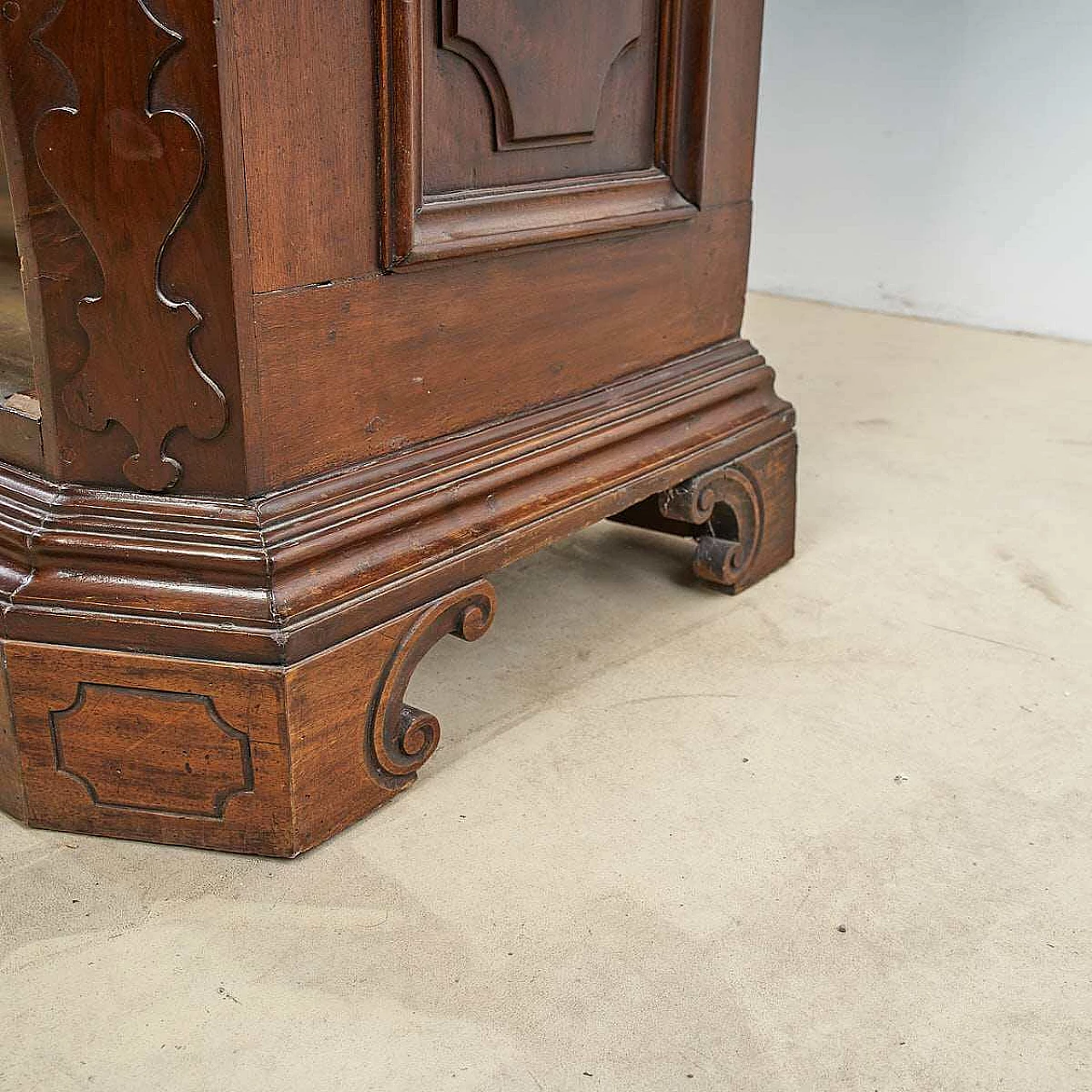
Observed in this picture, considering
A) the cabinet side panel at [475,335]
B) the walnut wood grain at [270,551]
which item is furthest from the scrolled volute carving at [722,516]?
the walnut wood grain at [270,551]

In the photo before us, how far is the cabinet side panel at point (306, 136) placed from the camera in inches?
37.8

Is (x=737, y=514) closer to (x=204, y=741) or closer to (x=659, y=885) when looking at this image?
(x=659, y=885)

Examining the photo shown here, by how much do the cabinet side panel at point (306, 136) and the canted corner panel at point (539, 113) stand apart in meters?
0.02

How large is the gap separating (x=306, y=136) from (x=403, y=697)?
470mm

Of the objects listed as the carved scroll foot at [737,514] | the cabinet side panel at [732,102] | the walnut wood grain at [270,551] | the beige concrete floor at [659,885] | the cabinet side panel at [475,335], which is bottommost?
the beige concrete floor at [659,885]

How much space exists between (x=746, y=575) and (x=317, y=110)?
31.8 inches

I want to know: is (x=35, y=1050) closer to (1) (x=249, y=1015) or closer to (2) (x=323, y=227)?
(1) (x=249, y=1015)

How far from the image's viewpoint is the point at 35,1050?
0.91 metres

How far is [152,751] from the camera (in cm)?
109

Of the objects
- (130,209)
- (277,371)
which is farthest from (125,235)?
(277,371)

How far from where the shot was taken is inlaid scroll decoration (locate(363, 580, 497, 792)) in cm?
114

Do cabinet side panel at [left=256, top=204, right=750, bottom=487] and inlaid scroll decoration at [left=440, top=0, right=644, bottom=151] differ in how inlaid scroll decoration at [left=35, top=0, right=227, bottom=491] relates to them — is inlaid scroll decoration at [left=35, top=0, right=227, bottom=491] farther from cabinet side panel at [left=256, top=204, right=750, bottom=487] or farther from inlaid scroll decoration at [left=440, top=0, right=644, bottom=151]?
inlaid scroll decoration at [left=440, top=0, right=644, bottom=151]

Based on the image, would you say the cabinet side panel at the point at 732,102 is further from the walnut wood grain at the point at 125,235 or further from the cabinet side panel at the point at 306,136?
the walnut wood grain at the point at 125,235

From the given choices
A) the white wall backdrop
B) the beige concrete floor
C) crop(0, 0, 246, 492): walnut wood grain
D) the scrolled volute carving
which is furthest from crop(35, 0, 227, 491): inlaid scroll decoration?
the white wall backdrop
